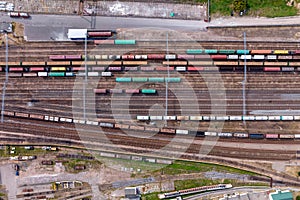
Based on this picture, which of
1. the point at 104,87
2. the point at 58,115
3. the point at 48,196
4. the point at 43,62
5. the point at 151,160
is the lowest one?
the point at 48,196

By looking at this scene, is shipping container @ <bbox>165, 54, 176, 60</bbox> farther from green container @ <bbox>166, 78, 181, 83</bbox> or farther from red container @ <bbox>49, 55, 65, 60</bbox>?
red container @ <bbox>49, 55, 65, 60</bbox>

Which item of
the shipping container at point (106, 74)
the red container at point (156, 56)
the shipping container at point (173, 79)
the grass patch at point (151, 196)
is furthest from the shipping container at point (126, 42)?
the grass patch at point (151, 196)

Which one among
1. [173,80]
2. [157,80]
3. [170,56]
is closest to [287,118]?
[173,80]

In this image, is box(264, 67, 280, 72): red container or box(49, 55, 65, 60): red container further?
box(264, 67, 280, 72): red container

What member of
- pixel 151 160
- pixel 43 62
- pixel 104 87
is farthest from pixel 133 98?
pixel 43 62

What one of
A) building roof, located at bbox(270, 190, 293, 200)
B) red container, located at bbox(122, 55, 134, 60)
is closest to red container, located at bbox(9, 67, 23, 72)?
red container, located at bbox(122, 55, 134, 60)

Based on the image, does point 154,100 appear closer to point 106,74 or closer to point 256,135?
point 106,74

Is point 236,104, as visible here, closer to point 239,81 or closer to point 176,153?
point 239,81
